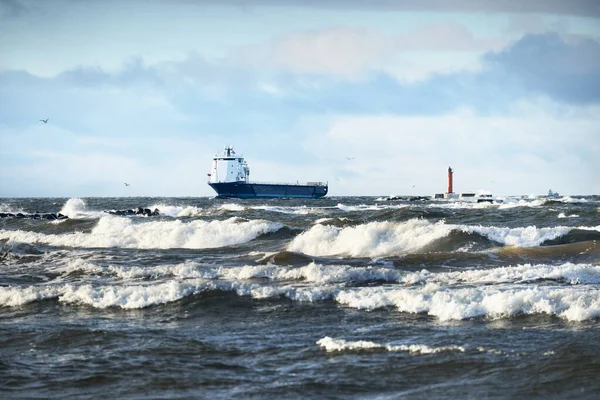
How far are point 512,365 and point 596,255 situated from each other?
1499 cm

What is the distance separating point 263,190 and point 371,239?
9606cm

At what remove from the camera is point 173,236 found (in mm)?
34906

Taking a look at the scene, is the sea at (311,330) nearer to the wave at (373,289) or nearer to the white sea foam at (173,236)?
the wave at (373,289)

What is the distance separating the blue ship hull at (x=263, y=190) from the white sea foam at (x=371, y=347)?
112810mm

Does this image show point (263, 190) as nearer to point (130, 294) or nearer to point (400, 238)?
point (400, 238)

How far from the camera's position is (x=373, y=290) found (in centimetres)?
1517

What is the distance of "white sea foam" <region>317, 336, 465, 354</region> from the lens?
10016 millimetres

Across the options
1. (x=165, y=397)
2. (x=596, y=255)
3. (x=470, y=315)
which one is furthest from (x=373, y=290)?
(x=596, y=255)

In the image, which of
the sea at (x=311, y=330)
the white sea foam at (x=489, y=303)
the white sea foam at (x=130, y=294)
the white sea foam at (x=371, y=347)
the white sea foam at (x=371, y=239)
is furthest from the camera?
the white sea foam at (x=371, y=239)

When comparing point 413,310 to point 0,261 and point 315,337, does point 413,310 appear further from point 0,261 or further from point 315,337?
point 0,261

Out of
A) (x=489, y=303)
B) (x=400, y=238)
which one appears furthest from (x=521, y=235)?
(x=489, y=303)

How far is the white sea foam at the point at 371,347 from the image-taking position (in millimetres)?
10016

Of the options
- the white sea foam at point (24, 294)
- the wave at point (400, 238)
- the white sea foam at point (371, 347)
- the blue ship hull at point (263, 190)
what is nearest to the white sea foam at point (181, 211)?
the wave at point (400, 238)

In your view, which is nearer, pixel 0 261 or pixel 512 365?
pixel 512 365
